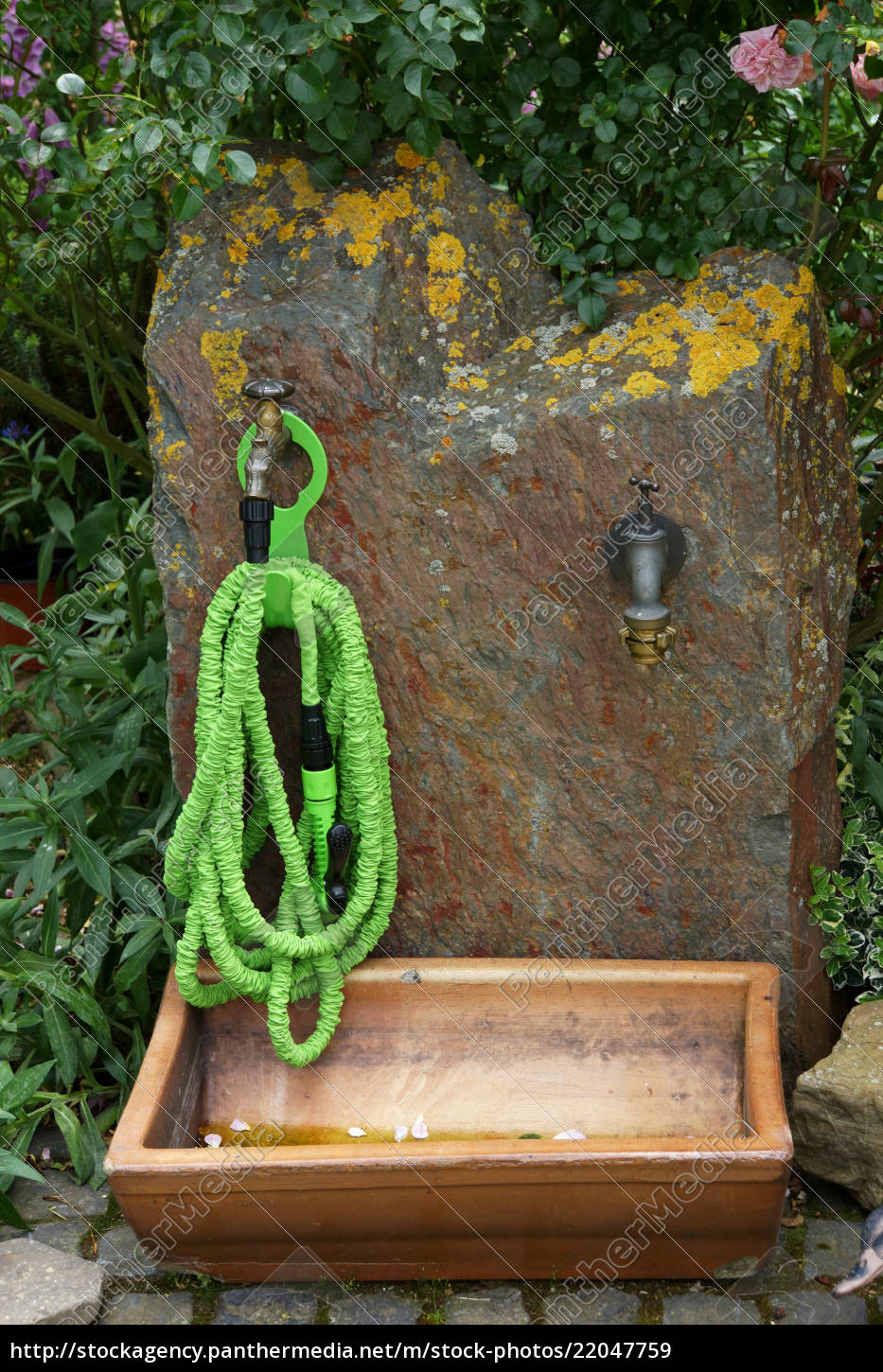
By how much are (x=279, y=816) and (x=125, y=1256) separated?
2.70 ft

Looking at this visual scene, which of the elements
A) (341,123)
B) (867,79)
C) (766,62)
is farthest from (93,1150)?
(867,79)

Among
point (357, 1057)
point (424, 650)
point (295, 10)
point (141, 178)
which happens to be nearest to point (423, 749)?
point (424, 650)

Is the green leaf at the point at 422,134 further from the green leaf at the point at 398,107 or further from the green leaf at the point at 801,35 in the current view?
the green leaf at the point at 801,35

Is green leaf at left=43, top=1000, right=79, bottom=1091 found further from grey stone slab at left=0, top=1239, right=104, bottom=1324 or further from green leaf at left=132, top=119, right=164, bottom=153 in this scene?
green leaf at left=132, top=119, right=164, bottom=153

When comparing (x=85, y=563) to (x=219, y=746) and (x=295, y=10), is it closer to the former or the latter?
(x=219, y=746)

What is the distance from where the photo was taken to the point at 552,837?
2.46 m

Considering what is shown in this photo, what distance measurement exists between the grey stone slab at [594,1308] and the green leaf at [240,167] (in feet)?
6.31

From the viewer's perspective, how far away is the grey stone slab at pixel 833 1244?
222cm

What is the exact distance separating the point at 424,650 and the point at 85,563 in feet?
3.91

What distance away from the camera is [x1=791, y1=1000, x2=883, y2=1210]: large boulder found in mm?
2227

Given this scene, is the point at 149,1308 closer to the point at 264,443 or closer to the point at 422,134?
the point at 264,443

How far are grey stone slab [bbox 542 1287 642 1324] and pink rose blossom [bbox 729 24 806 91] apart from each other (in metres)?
2.09

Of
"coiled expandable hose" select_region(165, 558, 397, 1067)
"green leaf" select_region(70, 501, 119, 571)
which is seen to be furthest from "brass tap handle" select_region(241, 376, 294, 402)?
"green leaf" select_region(70, 501, 119, 571)

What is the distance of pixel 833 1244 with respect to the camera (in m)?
2.27
